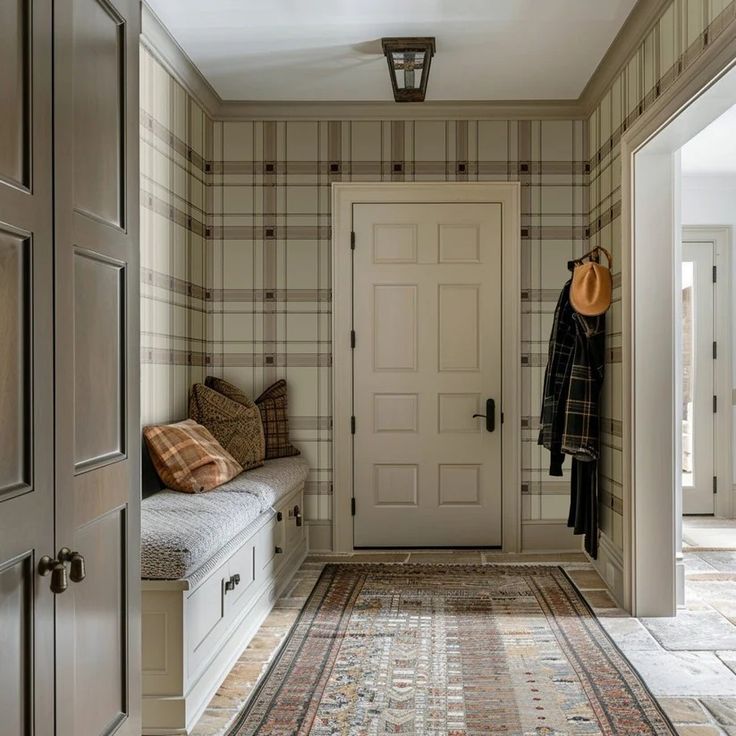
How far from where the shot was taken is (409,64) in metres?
3.73

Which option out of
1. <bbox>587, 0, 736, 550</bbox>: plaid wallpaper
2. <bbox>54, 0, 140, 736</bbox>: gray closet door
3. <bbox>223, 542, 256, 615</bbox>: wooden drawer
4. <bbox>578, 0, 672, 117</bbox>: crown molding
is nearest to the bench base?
<bbox>223, 542, 256, 615</bbox>: wooden drawer

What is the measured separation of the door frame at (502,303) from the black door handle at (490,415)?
61mm

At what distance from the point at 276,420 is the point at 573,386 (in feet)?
5.47

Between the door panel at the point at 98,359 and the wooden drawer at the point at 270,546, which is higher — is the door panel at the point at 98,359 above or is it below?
above

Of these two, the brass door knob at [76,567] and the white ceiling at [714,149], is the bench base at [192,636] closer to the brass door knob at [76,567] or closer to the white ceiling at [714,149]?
the brass door knob at [76,567]

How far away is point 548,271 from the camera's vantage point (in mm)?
4488

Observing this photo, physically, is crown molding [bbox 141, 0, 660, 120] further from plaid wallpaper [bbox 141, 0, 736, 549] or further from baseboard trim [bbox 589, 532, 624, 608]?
baseboard trim [bbox 589, 532, 624, 608]

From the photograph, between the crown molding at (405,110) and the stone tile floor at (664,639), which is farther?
the crown molding at (405,110)

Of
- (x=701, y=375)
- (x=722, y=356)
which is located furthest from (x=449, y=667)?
(x=722, y=356)

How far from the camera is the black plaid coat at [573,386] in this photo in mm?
3713

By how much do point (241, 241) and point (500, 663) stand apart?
9.12 ft

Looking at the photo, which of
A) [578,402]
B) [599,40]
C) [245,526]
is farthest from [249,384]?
[599,40]

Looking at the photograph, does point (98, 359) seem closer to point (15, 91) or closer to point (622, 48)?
point (15, 91)

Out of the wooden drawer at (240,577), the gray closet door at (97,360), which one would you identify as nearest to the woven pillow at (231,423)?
the wooden drawer at (240,577)
